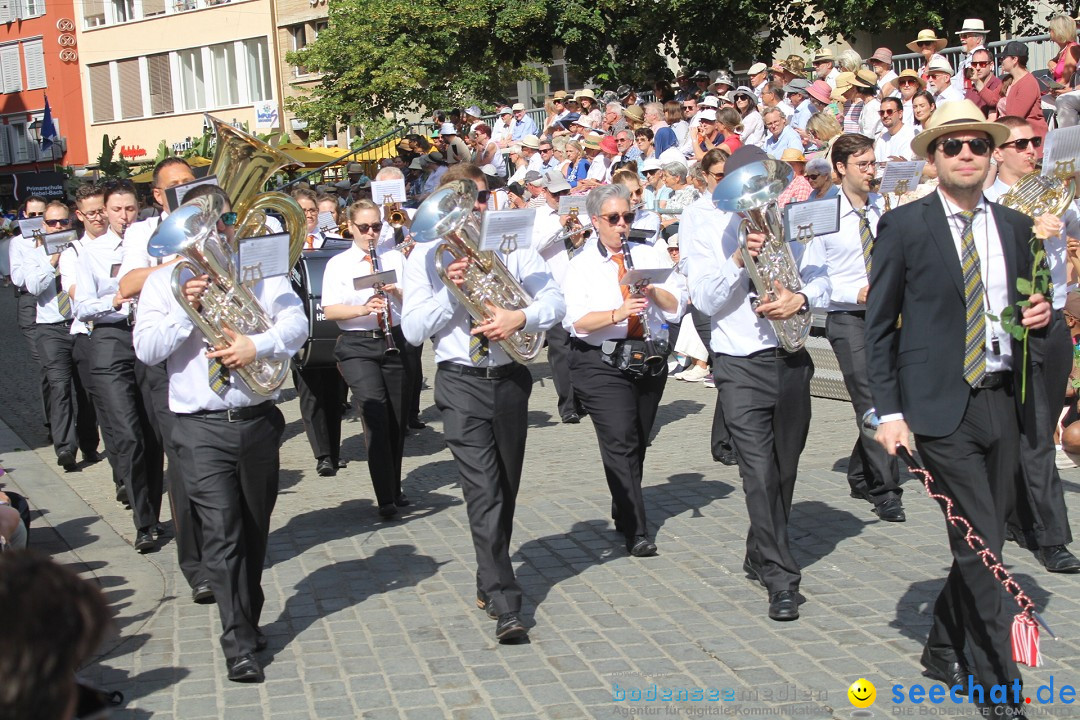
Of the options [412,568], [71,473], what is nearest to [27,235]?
[71,473]

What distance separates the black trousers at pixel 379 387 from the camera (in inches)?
326

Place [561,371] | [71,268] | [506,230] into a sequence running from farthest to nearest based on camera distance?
[561,371], [71,268], [506,230]

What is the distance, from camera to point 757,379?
611 centimetres

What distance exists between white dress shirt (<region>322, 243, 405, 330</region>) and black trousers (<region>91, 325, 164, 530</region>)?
4.30 feet

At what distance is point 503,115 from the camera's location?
23.5 metres

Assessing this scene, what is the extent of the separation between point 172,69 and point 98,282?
1850 inches

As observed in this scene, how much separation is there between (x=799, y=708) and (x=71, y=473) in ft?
23.2

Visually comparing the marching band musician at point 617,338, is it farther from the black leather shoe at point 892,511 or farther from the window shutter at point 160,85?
the window shutter at point 160,85

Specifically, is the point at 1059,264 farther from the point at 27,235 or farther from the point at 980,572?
the point at 27,235

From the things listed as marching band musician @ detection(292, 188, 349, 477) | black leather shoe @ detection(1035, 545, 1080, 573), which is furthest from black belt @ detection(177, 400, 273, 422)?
marching band musician @ detection(292, 188, 349, 477)

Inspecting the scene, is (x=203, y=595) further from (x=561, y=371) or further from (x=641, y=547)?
(x=561, y=371)

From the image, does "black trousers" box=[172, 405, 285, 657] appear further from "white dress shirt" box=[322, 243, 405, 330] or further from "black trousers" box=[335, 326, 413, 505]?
"white dress shirt" box=[322, 243, 405, 330]

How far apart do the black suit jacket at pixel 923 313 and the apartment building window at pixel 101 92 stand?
55460mm

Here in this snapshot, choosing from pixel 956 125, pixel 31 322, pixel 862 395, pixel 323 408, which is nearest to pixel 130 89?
pixel 31 322
